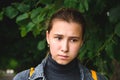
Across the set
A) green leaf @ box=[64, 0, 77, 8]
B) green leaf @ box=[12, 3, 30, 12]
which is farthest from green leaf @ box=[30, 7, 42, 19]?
green leaf @ box=[64, 0, 77, 8]

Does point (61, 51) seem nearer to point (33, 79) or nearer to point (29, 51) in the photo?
point (33, 79)

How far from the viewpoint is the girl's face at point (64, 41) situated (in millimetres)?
2557

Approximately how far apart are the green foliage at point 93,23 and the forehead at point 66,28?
3.17 ft

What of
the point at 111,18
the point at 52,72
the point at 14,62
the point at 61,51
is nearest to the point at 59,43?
the point at 61,51

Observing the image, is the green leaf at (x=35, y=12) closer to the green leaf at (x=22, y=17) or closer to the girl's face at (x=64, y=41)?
the green leaf at (x=22, y=17)

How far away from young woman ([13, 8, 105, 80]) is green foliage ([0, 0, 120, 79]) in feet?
3.08

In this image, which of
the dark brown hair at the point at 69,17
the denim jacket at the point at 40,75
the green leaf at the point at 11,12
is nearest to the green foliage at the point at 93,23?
the green leaf at the point at 11,12

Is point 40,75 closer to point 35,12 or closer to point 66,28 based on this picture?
point 66,28

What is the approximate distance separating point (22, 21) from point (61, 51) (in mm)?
1460

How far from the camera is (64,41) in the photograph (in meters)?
2.56

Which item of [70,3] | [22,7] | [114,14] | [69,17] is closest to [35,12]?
[22,7]

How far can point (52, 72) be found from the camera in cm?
269

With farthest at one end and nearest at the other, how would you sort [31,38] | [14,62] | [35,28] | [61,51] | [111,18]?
[14,62] < [31,38] < [35,28] < [111,18] < [61,51]

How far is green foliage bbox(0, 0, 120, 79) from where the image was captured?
146 inches
